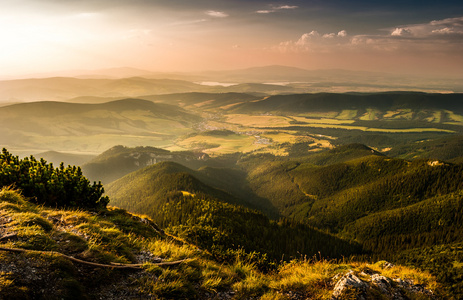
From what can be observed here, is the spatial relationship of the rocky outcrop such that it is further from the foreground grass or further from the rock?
the foreground grass

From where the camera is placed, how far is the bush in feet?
62.8

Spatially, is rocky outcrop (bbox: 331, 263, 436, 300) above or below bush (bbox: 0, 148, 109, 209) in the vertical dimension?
below

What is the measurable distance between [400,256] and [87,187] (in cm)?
14991

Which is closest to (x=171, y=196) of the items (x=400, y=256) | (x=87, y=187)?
(x=400, y=256)

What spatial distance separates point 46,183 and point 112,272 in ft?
45.7

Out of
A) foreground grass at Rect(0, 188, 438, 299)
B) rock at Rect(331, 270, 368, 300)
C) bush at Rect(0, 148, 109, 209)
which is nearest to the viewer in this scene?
foreground grass at Rect(0, 188, 438, 299)

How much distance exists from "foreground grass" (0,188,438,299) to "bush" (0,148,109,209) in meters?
3.75

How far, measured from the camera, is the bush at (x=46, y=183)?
19.2m

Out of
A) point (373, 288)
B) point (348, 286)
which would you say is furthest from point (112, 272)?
point (373, 288)

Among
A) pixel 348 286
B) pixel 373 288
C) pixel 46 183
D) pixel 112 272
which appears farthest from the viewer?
pixel 46 183

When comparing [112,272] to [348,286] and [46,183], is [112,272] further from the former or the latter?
[46,183]

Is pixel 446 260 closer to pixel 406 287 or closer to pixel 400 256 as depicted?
pixel 400 256

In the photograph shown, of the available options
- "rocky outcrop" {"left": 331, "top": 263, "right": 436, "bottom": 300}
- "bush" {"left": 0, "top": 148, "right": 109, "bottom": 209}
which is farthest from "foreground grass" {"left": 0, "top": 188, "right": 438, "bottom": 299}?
"bush" {"left": 0, "top": 148, "right": 109, "bottom": 209}

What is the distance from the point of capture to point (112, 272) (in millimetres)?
10945
